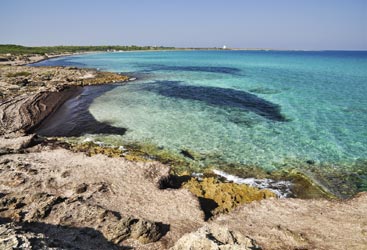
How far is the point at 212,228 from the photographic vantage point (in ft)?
33.1

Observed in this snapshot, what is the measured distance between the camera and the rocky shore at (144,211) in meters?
10.5

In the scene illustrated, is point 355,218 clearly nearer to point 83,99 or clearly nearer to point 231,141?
point 231,141

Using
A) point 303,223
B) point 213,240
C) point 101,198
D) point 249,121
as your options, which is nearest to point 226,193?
point 303,223

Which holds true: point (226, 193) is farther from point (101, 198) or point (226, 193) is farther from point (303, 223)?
point (101, 198)

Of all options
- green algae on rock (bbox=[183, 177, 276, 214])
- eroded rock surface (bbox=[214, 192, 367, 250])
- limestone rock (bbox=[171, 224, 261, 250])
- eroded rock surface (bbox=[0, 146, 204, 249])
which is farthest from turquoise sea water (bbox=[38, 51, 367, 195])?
limestone rock (bbox=[171, 224, 261, 250])

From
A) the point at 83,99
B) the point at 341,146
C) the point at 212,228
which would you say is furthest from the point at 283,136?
the point at 83,99

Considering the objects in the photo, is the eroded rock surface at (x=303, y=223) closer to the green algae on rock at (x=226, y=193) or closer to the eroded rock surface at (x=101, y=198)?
the green algae on rock at (x=226, y=193)

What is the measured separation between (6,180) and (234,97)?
32302 millimetres

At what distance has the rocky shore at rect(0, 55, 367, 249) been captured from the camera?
10.5 m

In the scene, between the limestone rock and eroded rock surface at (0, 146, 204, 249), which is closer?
the limestone rock

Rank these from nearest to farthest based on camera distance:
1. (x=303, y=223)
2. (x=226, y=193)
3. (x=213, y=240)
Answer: (x=213, y=240), (x=303, y=223), (x=226, y=193)

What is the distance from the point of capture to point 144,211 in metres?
12.8

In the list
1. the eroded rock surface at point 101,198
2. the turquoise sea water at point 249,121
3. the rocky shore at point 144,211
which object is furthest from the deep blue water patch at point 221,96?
the eroded rock surface at point 101,198

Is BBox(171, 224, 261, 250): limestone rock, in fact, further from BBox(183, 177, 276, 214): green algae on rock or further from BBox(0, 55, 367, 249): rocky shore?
BBox(183, 177, 276, 214): green algae on rock
